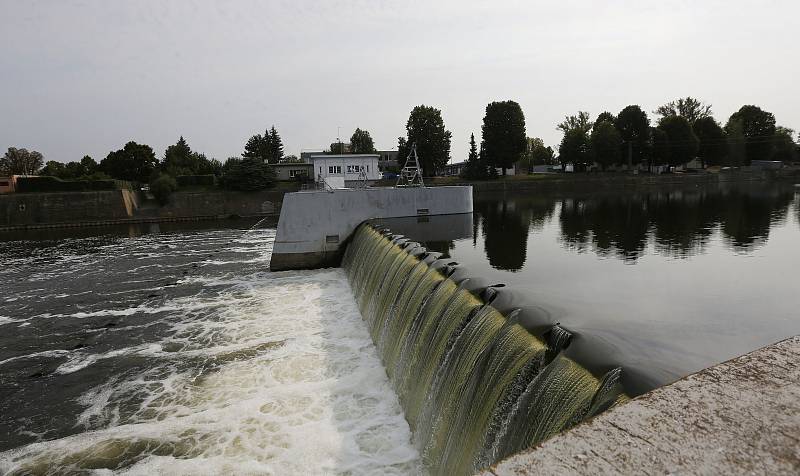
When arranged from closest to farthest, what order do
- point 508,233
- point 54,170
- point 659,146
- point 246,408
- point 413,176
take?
point 246,408, point 508,233, point 413,176, point 54,170, point 659,146

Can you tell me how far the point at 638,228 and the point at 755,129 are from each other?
71.8 m

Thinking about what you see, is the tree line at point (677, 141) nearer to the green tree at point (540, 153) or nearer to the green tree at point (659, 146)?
the green tree at point (659, 146)

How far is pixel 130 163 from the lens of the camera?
59.9 meters

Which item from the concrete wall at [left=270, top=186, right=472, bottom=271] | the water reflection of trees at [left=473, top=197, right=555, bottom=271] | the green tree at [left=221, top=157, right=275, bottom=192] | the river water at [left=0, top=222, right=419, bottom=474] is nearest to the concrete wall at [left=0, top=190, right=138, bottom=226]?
the green tree at [left=221, top=157, right=275, bottom=192]

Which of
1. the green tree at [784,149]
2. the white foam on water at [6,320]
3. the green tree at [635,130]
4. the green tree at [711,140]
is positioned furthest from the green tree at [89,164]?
the green tree at [784,149]

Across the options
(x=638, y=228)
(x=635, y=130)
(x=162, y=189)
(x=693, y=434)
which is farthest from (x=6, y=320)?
(x=635, y=130)

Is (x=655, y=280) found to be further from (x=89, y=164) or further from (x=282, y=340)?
(x=89, y=164)

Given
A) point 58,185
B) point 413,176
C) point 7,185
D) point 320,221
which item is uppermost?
point 7,185

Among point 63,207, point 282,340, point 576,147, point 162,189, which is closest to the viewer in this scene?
point 282,340

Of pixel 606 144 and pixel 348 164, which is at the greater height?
pixel 606 144

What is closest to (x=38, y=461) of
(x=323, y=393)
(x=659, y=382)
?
(x=323, y=393)

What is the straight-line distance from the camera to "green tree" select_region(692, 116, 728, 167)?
69550 millimetres

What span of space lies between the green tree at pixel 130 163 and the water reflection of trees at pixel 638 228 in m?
51.4

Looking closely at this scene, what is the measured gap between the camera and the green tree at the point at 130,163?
59.4m
